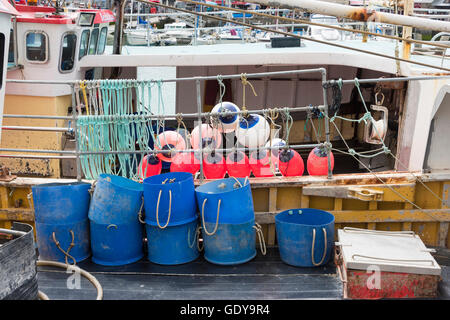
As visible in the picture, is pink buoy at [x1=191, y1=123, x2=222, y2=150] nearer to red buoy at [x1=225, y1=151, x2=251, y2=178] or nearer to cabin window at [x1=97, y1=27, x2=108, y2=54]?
red buoy at [x1=225, y1=151, x2=251, y2=178]

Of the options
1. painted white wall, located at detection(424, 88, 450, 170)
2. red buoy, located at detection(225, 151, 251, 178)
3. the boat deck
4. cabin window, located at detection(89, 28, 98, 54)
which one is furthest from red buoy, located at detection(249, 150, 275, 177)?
cabin window, located at detection(89, 28, 98, 54)

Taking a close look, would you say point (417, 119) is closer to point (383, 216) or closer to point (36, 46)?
point (383, 216)

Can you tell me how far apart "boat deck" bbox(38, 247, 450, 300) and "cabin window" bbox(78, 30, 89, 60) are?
4905mm

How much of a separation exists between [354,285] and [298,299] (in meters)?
0.50

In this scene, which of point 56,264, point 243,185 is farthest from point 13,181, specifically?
point 243,185

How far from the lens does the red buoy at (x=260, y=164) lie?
238 inches

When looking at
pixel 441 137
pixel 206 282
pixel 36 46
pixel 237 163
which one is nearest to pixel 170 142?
pixel 237 163

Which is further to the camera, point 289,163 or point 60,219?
point 289,163

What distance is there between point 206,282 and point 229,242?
47 centimetres

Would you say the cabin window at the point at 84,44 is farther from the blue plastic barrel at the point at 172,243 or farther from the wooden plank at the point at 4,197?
the blue plastic barrel at the point at 172,243

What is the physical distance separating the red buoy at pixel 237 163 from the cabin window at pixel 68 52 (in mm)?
4141

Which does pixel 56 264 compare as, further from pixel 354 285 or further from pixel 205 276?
pixel 354 285

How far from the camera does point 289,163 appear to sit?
6.05 m

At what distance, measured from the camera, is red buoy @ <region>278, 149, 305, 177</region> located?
6.04 metres
